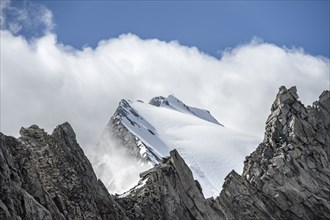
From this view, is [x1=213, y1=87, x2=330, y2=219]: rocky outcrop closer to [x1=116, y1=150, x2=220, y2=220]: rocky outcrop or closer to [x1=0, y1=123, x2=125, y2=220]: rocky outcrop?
[x1=116, y1=150, x2=220, y2=220]: rocky outcrop

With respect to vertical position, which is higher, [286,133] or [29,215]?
[286,133]

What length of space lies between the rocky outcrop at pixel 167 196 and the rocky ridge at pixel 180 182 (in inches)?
3.6

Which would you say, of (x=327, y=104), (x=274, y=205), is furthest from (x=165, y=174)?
(x=327, y=104)

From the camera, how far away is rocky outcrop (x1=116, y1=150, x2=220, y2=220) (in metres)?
53.5

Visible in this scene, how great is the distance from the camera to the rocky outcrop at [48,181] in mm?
33625

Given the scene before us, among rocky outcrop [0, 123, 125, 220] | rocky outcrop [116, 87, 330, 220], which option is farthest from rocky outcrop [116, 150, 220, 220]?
rocky outcrop [0, 123, 125, 220]

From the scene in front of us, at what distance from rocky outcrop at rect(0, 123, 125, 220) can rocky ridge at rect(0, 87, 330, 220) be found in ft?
0.19

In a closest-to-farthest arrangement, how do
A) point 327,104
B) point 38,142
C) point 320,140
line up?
point 38,142 < point 320,140 < point 327,104

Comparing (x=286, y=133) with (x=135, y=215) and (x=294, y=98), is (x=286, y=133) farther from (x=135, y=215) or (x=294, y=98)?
(x=135, y=215)

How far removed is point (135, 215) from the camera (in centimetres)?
5178

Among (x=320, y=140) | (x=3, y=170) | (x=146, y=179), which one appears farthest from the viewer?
(x=320, y=140)

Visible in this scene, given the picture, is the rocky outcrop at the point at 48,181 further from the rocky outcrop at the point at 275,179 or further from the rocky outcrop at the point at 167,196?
the rocky outcrop at the point at 275,179

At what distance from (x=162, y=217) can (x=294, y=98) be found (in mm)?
35204

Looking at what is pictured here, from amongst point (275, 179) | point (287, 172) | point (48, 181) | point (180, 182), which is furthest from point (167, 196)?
point (287, 172)
